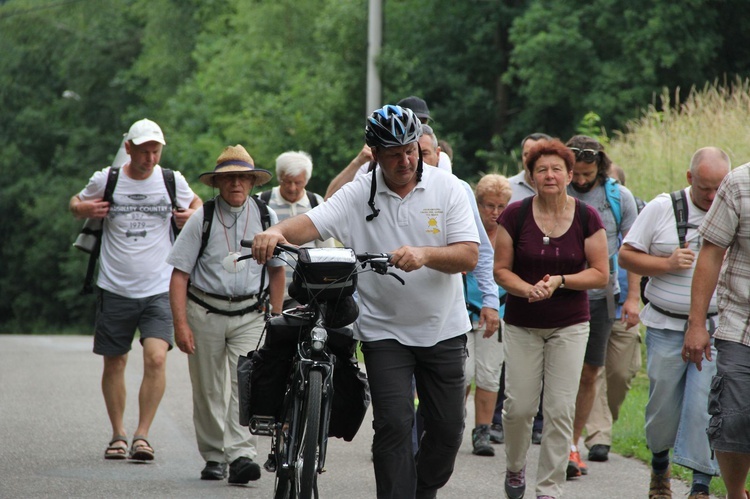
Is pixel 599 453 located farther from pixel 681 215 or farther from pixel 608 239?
pixel 681 215

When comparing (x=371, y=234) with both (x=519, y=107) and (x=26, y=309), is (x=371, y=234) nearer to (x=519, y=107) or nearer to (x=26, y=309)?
(x=519, y=107)

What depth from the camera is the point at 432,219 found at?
6043 mm

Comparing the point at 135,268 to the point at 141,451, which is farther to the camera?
the point at 135,268

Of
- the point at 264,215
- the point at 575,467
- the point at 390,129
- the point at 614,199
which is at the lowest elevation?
the point at 575,467

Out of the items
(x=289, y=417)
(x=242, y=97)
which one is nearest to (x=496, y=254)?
(x=289, y=417)

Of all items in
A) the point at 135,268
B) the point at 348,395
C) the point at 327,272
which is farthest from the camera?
the point at 135,268

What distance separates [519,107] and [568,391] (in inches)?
1119

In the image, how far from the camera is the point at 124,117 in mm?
51344

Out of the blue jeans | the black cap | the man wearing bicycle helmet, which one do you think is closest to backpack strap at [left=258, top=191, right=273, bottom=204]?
the black cap

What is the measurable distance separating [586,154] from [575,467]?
7.13ft

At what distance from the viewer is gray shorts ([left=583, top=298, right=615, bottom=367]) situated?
8914 mm

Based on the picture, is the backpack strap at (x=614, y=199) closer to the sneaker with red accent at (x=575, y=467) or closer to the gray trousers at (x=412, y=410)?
the sneaker with red accent at (x=575, y=467)

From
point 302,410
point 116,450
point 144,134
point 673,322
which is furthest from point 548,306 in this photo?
point 116,450

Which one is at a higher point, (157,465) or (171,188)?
(171,188)
